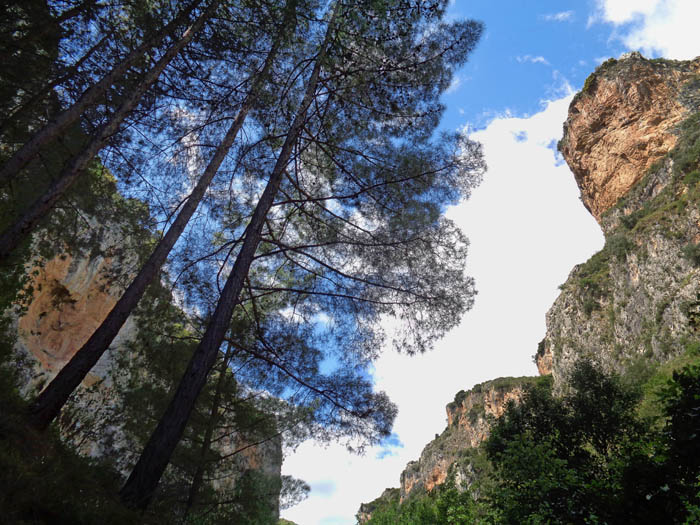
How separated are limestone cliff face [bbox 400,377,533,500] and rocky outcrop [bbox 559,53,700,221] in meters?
25.8

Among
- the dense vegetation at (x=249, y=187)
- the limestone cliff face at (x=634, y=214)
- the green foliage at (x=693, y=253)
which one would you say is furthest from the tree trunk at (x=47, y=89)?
the green foliage at (x=693, y=253)

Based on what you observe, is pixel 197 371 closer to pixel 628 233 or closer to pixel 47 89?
pixel 47 89

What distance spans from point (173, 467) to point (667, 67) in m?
57.6

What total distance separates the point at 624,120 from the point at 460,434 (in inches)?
1870

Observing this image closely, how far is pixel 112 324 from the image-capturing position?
4.25 meters

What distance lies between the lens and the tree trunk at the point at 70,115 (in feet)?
13.2

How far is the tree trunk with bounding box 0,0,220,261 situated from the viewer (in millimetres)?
3920

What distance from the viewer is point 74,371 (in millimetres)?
3781

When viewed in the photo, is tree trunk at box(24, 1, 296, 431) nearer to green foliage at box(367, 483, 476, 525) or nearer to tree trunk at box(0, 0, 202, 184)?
tree trunk at box(0, 0, 202, 184)

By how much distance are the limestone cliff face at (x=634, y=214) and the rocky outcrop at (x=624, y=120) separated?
0.11 meters

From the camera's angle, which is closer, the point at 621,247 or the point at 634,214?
the point at 621,247

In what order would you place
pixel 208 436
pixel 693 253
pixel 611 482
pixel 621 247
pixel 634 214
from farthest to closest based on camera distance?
pixel 634 214 → pixel 621 247 → pixel 693 253 → pixel 208 436 → pixel 611 482

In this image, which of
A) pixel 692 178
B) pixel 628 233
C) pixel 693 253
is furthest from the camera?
pixel 628 233

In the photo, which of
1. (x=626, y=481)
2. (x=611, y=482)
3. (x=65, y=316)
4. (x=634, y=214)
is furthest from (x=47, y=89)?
(x=634, y=214)
